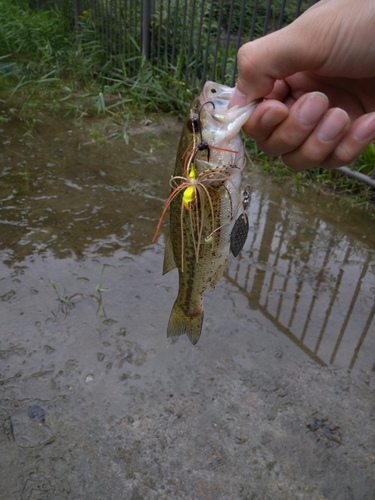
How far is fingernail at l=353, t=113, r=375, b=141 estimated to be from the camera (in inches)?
74.8

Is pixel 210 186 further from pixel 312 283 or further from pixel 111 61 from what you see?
pixel 111 61

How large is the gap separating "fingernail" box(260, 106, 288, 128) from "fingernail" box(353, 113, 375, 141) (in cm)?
30

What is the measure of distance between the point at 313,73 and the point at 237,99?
540mm

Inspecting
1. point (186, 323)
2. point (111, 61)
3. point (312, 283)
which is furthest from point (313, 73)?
point (111, 61)

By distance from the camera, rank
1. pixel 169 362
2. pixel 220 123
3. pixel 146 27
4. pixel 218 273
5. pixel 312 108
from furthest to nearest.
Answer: pixel 146 27 → pixel 169 362 → pixel 218 273 → pixel 312 108 → pixel 220 123

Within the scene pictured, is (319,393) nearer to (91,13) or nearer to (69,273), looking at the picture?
(69,273)

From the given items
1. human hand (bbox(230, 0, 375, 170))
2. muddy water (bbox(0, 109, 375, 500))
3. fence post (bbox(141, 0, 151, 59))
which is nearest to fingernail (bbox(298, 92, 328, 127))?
human hand (bbox(230, 0, 375, 170))

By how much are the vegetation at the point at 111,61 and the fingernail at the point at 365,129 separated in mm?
2849

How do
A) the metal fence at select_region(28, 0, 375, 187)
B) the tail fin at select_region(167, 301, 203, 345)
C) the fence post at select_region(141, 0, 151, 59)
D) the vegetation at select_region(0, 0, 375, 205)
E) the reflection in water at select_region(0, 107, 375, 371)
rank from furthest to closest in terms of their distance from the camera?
1. the fence post at select_region(141, 0, 151, 59)
2. the metal fence at select_region(28, 0, 375, 187)
3. the vegetation at select_region(0, 0, 375, 205)
4. the reflection in water at select_region(0, 107, 375, 371)
5. the tail fin at select_region(167, 301, 203, 345)

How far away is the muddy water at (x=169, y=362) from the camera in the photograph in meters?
2.18

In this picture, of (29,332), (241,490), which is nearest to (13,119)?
(29,332)

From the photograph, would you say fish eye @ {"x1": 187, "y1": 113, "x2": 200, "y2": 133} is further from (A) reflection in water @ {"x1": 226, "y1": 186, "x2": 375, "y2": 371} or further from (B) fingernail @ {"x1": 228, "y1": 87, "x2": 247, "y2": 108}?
(A) reflection in water @ {"x1": 226, "y1": 186, "x2": 375, "y2": 371}

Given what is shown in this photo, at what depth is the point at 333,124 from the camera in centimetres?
187

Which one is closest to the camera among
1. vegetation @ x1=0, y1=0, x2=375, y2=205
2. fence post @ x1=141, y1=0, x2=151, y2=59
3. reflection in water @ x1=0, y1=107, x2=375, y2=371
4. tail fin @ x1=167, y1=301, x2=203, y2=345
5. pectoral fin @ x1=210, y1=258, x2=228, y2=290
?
pectoral fin @ x1=210, y1=258, x2=228, y2=290
